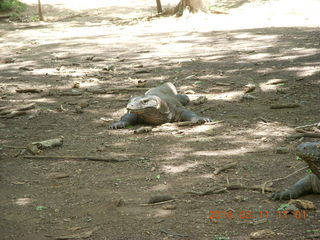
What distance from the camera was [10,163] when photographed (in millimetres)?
5211

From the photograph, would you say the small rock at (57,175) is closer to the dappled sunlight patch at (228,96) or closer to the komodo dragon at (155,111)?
the komodo dragon at (155,111)

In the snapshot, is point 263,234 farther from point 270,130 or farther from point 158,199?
point 270,130

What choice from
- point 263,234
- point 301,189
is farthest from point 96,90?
point 263,234

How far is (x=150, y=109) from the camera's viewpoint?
6.23 m

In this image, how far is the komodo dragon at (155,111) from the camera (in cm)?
620

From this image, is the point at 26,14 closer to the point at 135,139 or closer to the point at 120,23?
the point at 120,23

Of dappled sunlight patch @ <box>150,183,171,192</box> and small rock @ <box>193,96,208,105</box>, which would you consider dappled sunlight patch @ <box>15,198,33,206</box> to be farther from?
small rock @ <box>193,96,208,105</box>

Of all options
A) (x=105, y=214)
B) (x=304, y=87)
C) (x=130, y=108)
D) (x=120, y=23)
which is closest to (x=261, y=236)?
(x=105, y=214)

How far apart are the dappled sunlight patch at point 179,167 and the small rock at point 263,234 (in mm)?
1582

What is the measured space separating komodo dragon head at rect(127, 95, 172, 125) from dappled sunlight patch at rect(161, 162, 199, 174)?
141 centimetres

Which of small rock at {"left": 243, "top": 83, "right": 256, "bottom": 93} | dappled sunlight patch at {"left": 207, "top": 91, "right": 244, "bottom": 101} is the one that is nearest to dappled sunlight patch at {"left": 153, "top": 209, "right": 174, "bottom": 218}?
dappled sunlight patch at {"left": 207, "top": 91, "right": 244, "bottom": 101}

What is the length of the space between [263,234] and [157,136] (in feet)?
9.54

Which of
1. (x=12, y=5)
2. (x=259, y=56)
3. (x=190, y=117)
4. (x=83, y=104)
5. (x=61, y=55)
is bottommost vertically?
(x=190, y=117)

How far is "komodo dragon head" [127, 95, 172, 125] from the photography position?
6.17 m
